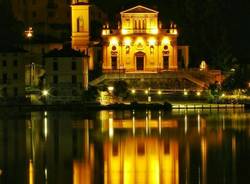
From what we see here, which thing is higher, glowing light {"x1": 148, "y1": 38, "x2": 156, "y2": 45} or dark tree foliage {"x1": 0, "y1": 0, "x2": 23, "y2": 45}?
dark tree foliage {"x1": 0, "y1": 0, "x2": 23, "y2": 45}

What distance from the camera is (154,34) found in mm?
81188

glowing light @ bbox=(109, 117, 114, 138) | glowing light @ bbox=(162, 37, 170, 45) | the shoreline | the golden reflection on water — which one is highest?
glowing light @ bbox=(162, 37, 170, 45)

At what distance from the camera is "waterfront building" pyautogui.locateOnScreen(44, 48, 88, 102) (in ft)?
236

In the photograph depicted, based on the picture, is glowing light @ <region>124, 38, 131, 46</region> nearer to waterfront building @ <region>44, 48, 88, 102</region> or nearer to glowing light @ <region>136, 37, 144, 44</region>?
glowing light @ <region>136, 37, 144, 44</region>

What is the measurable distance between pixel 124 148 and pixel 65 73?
1052 inches

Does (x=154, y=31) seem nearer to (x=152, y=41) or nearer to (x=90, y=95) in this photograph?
(x=152, y=41)

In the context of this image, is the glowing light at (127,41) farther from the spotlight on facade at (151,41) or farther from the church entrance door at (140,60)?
the spotlight on facade at (151,41)

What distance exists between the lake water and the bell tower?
18207 millimetres

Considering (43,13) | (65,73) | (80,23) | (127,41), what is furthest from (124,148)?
(43,13)

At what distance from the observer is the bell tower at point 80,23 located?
3206 inches

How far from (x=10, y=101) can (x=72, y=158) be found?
27.1 m

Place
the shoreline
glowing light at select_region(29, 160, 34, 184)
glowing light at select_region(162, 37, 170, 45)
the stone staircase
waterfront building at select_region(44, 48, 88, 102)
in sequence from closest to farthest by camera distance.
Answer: glowing light at select_region(29, 160, 34, 184)
the shoreline
waterfront building at select_region(44, 48, 88, 102)
the stone staircase
glowing light at select_region(162, 37, 170, 45)

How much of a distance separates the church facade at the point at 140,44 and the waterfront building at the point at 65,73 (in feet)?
26.1

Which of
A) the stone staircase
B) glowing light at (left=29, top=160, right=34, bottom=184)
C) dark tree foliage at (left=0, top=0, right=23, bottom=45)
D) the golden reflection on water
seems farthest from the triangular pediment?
glowing light at (left=29, top=160, right=34, bottom=184)
